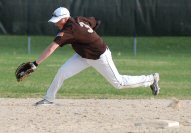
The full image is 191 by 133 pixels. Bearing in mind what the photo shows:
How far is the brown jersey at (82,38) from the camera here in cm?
1027

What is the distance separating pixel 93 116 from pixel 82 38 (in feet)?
4.38

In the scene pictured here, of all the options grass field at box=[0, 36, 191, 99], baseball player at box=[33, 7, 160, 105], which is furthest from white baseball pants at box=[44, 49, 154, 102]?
grass field at box=[0, 36, 191, 99]

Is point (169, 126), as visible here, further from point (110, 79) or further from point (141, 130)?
point (110, 79)

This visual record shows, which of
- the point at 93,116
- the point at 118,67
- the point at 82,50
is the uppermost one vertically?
the point at 82,50

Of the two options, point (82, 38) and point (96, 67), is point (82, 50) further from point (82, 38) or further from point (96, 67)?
point (96, 67)

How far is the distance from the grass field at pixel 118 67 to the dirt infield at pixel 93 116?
1.36 metres

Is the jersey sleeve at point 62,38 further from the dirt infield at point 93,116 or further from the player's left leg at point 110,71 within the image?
the dirt infield at point 93,116

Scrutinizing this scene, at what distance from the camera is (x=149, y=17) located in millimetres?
24969

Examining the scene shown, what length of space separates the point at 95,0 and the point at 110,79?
1447 centimetres

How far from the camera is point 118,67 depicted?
1948 cm

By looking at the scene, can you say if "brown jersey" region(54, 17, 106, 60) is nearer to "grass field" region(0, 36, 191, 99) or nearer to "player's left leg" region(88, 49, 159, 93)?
"player's left leg" region(88, 49, 159, 93)

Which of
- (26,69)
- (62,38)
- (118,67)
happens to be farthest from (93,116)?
(118,67)

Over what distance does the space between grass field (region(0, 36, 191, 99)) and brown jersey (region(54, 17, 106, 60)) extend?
2312mm

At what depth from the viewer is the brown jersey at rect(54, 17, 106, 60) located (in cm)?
1027
